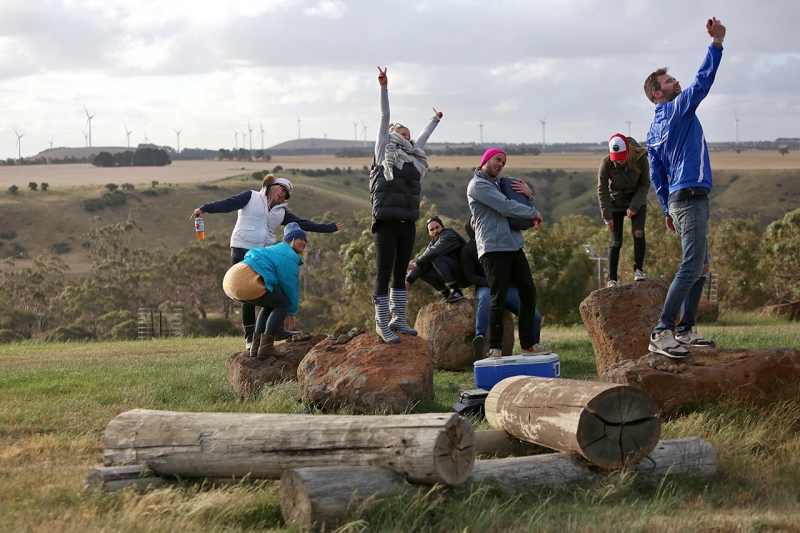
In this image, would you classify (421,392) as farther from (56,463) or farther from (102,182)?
(102,182)

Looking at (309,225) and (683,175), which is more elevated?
(683,175)

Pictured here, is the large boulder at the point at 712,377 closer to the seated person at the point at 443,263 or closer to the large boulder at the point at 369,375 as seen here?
the large boulder at the point at 369,375

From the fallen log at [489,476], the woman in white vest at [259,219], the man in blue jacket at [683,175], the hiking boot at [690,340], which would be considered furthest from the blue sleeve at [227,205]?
the fallen log at [489,476]

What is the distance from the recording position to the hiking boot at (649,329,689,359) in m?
7.36

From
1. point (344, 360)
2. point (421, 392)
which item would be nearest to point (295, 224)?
point (344, 360)

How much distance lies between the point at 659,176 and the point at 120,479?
195 inches

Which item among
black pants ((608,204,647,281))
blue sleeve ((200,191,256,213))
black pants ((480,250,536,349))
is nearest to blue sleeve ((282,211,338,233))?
blue sleeve ((200,191,256,213))

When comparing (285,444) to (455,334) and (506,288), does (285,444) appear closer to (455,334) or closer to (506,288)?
(506,288)

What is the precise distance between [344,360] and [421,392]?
2.66 ft

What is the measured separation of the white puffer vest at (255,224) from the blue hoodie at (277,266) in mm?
601

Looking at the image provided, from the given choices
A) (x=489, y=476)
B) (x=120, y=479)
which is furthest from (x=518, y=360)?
(x=120, y=479)

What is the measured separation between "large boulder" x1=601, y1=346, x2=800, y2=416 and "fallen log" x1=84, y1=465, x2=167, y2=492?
371 centimetres

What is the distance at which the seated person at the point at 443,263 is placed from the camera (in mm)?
10711

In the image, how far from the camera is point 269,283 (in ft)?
28.8
